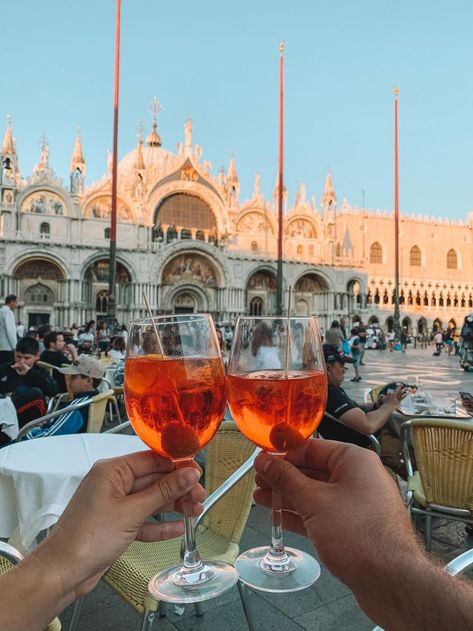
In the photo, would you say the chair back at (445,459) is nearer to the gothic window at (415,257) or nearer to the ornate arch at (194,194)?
the ornate arch at (194,194)

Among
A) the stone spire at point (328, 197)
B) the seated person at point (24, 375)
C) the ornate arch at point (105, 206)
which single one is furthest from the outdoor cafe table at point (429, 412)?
the stone spire at point (328, 197)

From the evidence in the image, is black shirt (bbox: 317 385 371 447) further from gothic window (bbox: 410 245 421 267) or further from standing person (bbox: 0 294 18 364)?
gothic window (bbox: 410 245 421 267)

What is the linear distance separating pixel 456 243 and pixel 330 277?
15347 mm

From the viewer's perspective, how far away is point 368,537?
0.71 m

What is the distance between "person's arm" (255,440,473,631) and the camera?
611 mm

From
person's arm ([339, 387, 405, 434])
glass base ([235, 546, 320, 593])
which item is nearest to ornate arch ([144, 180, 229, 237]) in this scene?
person's arm ([339, 387, 405, 434])

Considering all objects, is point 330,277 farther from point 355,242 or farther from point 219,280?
point 219,280

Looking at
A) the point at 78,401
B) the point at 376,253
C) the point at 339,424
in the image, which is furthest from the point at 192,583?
the point at 376,253

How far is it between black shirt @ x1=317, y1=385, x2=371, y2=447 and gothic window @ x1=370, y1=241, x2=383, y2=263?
36290mm

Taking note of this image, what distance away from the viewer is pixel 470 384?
9.51 m

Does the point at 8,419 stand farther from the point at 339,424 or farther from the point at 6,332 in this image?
the point at 6,332

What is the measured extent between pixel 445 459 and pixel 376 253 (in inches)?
1468

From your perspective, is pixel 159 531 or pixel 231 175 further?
pixel 231 175

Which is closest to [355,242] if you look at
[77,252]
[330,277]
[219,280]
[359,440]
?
[330,277]
